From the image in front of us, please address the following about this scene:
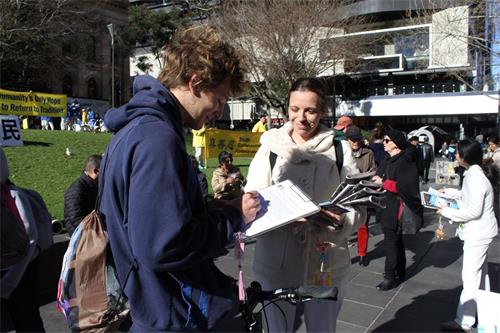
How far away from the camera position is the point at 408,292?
4934 mm

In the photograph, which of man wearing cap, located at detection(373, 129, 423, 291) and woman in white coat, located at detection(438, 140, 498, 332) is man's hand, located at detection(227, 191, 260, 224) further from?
man wearing cap, located at detection(373, 129, 423, 291)

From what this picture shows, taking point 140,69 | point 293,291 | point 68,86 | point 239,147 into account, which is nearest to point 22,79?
point 140,69

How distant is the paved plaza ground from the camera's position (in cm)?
407

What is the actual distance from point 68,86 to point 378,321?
57.3 meters

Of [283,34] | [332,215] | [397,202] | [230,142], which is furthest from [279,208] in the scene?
[283,34]

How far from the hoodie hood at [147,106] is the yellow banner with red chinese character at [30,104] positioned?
10.1 metres

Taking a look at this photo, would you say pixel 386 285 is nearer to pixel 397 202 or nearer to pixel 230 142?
pixel 397 202

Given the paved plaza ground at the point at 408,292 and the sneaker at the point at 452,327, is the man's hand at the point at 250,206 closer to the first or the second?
the paved plaza ground at the point at 408,292

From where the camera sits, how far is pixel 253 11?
75.6ft

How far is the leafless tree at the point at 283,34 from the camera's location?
22.9m

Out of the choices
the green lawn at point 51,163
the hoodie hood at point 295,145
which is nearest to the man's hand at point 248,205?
the hoodie hood at point 295,145

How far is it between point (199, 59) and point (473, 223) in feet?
11.0

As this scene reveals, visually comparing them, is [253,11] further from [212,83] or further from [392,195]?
[212,83]

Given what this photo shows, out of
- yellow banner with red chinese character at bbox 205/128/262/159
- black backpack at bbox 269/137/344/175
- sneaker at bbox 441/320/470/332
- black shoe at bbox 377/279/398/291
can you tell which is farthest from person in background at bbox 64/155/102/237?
yellow banner with red chinese character at bbox 205/128/262/159
